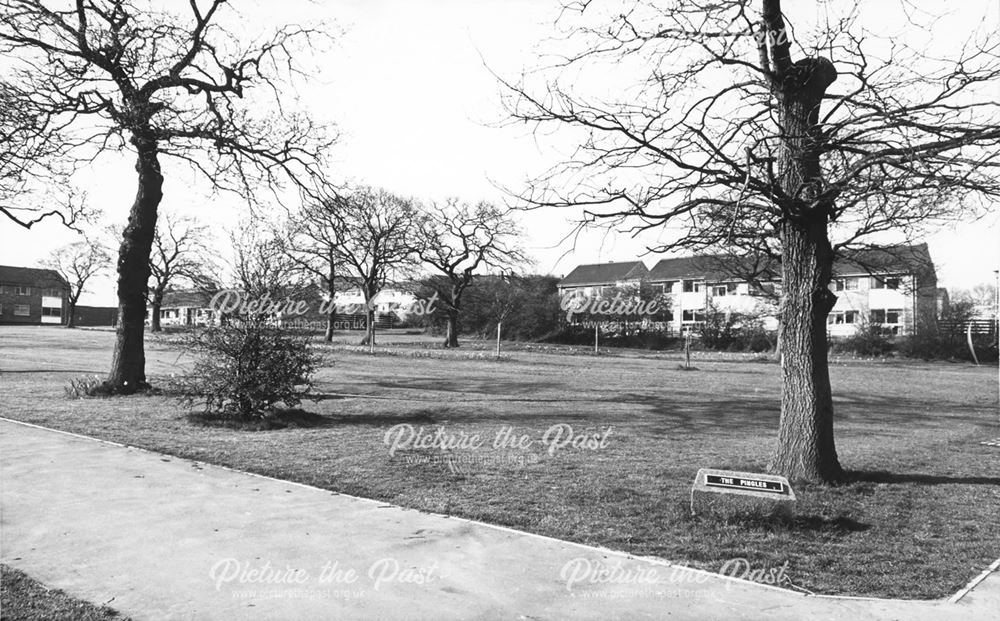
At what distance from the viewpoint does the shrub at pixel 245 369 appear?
37.9ft

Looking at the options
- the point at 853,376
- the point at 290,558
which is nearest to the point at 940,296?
the point at 853,376

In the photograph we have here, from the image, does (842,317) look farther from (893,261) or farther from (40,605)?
(40,605)

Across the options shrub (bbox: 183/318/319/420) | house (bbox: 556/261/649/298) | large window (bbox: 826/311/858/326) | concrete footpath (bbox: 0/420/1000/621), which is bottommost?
concrete footpath (bbox: 0/420/1000/621)

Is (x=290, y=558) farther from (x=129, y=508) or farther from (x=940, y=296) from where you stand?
(x=940, y=296)

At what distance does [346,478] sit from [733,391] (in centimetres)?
1588

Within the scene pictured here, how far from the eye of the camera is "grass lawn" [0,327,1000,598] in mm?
5523

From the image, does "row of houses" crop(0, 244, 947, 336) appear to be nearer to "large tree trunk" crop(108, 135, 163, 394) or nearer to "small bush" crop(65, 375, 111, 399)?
"large tree trunk" crop(108, 135, 163, 394)

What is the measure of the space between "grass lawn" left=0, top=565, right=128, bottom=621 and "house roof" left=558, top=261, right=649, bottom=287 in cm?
6746

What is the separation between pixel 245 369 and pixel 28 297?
3660 inches

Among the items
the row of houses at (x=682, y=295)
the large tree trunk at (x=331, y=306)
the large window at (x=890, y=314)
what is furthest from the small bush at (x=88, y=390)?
the large window at (x=890, y=314)

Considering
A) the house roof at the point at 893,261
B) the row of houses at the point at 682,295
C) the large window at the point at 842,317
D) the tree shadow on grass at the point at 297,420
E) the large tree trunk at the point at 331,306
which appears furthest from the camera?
the large window at the point at 842,317

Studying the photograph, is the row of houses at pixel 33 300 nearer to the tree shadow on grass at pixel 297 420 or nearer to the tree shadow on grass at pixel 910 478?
the tree shadow on grass at pixel 297 420

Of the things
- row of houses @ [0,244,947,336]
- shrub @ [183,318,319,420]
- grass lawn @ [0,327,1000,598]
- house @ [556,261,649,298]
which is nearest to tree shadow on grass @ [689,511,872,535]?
grass lawn @ [0,327,1000,598]

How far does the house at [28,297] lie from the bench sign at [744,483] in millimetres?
90941
